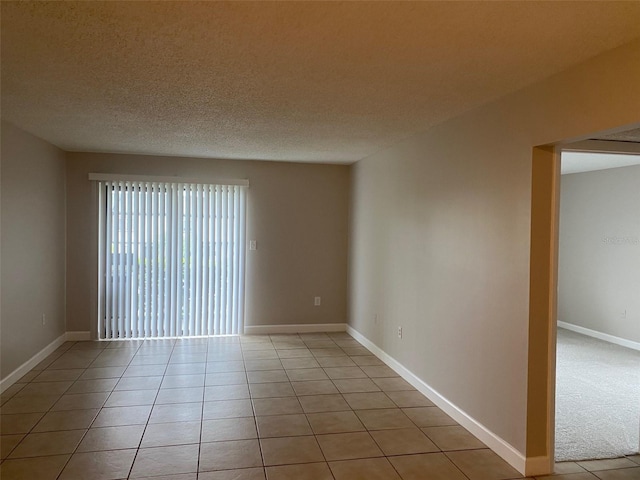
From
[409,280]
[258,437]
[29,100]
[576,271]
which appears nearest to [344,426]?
[258,437]

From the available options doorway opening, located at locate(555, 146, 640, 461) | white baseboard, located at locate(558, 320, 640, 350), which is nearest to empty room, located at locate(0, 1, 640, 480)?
doorway opening, located at locate(555, 146, 640, 461)

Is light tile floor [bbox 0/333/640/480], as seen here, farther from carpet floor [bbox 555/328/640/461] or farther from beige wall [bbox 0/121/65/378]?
beige wall [bbox 0/121/65/378]

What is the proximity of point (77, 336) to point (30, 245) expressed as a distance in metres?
1.65

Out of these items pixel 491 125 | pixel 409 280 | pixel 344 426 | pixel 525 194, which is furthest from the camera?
pixel 409 280

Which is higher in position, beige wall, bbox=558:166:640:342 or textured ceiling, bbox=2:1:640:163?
textured ceiling, bbox=2:1:640:163

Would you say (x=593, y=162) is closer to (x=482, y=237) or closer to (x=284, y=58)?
(x=482, y=237)

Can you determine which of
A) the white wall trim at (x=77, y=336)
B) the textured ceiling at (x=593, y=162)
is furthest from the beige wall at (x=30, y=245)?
the textured ceiling at (x=593, y=162)

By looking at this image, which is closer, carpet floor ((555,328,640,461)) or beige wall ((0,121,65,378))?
carpet floor ((555,328,640,461))

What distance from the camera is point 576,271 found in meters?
6.82

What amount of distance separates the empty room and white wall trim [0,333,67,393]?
0.04 meters

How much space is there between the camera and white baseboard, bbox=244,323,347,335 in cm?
632

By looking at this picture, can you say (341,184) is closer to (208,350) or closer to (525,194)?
(208,350)

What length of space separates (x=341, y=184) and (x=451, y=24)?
14.9 feet

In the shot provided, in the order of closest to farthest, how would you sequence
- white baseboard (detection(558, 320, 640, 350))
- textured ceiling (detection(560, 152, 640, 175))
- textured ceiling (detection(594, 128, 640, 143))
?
textured ceiling (detection(594, 128, 640, 143)) → textured ceiling (detection(560, 152, 640, 175)) → white baseboard (detection(558, 320, 640, 350))
